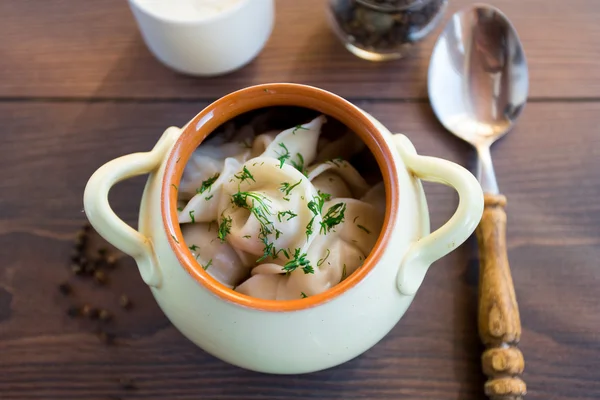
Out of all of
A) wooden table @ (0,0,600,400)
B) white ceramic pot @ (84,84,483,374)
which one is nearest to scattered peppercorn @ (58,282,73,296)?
wooden table @ (0,0,600,400)

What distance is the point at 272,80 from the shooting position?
0.81 metres

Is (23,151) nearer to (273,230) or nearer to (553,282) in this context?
(273,230)

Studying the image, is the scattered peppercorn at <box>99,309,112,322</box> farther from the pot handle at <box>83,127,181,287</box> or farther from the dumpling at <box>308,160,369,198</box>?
the dumpling at <box>308,160,369,198</box>

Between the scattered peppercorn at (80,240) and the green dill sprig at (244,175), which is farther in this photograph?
the scattered peppercorn at (80,240)

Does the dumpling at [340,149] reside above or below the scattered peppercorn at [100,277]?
above

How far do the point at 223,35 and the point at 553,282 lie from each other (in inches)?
20.3

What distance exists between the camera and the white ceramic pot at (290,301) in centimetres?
50

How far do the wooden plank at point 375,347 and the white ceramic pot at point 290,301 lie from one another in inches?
5.3

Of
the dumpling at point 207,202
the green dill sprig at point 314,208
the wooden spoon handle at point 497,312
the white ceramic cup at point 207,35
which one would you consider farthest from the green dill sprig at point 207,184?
the wooden spoon handle at point 497,312

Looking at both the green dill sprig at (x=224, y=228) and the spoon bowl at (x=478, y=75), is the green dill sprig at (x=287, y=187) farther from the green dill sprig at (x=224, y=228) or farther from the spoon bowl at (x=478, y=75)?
the spoon bowl at (x=478, y=75)

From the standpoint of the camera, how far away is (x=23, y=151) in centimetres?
79

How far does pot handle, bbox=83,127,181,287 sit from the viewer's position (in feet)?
1.73

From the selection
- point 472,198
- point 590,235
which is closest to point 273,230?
point 472,198

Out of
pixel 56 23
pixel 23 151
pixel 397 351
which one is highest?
pixel 56 23
